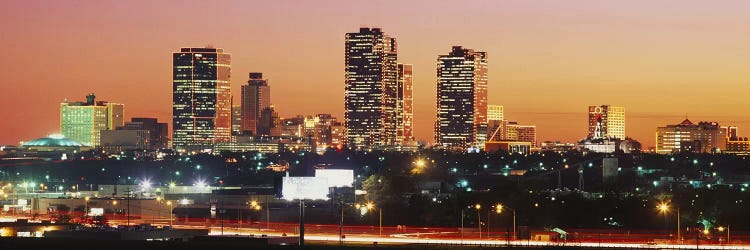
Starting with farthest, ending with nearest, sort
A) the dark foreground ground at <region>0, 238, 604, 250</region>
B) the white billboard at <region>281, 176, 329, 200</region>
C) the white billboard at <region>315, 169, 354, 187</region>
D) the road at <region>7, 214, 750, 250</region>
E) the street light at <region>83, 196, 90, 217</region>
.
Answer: the white billboard at <region>315, 169, 354, 187</region>
the street light at <region>83, 196, 90, 217</region>
the white billboard at <region>281, 176, 329, 200</region>
the road at <region>7, 214, 750, 250</region>
the dark foreground ground at <region>0, 238, 604, 250</region>

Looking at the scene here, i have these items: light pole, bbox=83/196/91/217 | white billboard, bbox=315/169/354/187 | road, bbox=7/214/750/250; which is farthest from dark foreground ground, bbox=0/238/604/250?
white billboard, bbox=315/169/354/187

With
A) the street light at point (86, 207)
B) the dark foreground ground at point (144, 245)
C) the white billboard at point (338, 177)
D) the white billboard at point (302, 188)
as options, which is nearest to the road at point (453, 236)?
the white billboard at point (302, 188)

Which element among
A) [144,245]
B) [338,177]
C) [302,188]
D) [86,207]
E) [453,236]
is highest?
[338,177]

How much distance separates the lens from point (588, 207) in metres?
132

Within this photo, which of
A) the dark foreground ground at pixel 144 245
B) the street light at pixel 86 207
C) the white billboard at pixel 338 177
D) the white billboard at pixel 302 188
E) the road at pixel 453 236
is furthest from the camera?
the white billboard at pixel 338 177

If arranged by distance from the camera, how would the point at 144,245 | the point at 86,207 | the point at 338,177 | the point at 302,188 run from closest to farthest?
the point at 144,245 → the point at 302,188 → the point at 338,177 → the point at 86,207

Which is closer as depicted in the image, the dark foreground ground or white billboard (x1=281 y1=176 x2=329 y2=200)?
the dark foreground ground

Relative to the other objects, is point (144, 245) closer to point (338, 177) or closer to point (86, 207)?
point (338, 177)

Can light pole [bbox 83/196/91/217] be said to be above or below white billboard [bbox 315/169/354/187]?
below

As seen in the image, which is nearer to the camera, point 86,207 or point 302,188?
point 302,188

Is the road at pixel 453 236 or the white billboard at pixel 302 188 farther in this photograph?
the white billboard at pixel 302 188

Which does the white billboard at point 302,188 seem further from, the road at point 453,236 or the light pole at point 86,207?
the light pole at point 86,207

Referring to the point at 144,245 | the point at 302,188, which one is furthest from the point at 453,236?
the point at 144,245

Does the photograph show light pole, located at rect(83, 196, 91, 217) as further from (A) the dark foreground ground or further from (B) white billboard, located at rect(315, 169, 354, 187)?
(A) the dark foreground ground
